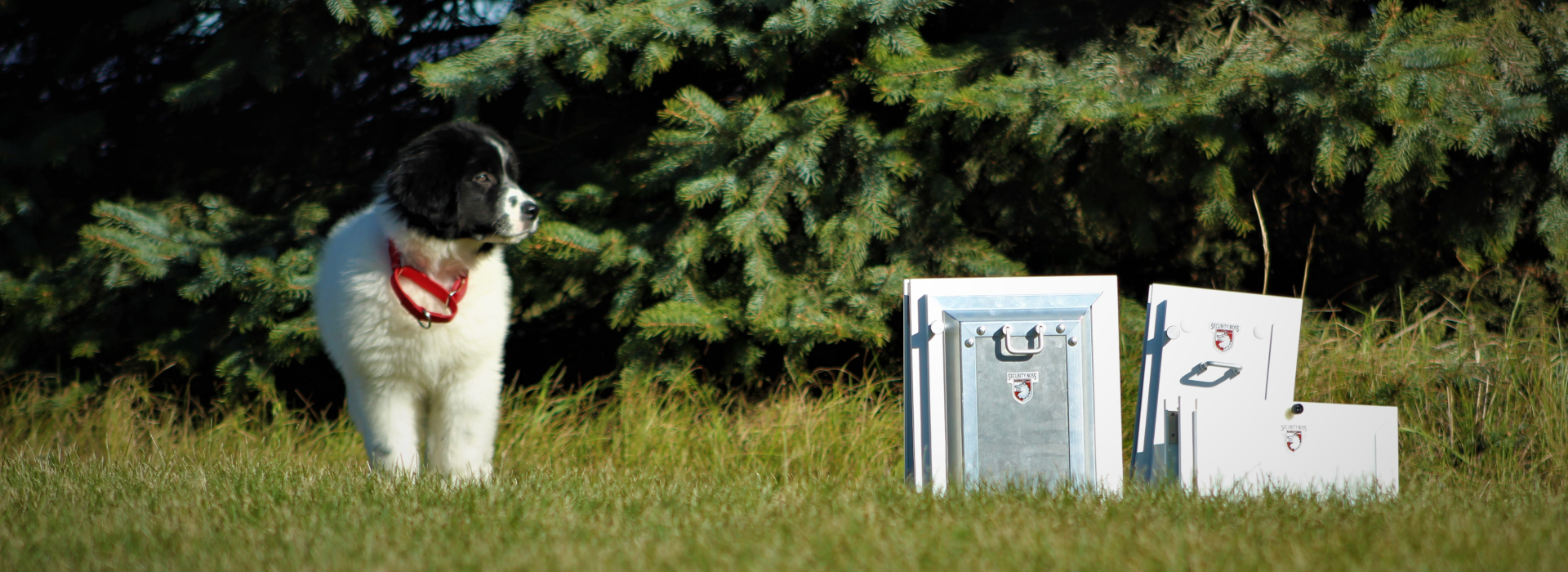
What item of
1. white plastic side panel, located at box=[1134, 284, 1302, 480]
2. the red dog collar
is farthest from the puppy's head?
white plastic side panel, located at box=[1134, 284, 1302, 480]

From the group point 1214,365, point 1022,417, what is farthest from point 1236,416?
point 1022,417

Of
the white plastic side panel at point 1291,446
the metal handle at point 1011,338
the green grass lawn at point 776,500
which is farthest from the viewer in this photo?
the white plastic side panel at point 1291,446

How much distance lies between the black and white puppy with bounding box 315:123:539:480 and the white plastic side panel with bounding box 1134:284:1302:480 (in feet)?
7.71

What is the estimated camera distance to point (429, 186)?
3570 mm

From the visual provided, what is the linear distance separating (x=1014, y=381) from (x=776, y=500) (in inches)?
34.9

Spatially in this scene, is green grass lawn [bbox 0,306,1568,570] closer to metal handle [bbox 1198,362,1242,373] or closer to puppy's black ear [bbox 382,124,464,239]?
metal handle [bbox 1198,362,1242,373]

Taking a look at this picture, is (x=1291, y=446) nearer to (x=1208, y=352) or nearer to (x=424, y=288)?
(x=1208, y=352)

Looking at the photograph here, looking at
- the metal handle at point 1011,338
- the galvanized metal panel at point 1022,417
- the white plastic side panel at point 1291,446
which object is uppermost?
the metal handle at point 1011,338

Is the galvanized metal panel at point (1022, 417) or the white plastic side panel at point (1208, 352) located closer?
the galvanized metal panel at point (1022, 417)

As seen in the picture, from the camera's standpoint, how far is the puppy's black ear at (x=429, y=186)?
3570mm

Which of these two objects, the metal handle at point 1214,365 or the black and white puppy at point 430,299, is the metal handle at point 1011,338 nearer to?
the metal handle at point 1214,365

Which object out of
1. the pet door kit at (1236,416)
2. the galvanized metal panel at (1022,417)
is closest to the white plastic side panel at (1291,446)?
the pet door kit at (1236,416)

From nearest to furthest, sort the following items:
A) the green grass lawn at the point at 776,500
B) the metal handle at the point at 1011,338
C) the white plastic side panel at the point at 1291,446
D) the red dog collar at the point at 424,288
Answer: the green grass lawn at the point at 776,500
the metal handle at the point at 1011,338
the white plastic side panel at the point at 1291,446
the red dog collar at the point at 424,288

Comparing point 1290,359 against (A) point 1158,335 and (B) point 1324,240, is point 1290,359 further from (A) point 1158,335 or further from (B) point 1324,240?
(B) point 1324,240
